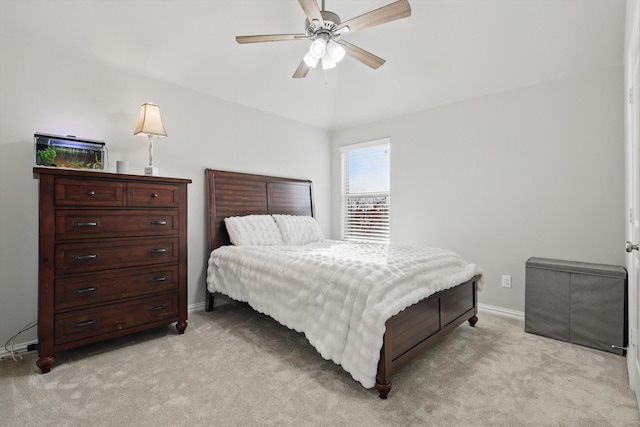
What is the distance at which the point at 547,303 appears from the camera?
2.77m

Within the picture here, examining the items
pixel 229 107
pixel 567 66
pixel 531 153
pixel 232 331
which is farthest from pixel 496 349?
pixel 229 107

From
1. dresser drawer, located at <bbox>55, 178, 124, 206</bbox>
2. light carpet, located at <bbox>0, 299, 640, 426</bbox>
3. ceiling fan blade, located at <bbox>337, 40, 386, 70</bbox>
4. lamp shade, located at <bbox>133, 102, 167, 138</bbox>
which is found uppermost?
ceiling fan blade, located at <bbox>337, 40, 386, 70</bbox>

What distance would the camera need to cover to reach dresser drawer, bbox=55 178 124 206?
2.19 metres

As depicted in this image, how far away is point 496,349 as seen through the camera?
2.51 meters

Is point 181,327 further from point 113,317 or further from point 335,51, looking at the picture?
point 335,51

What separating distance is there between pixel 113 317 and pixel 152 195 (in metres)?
1.00

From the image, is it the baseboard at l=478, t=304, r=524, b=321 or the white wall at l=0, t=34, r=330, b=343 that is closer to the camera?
the white wall at l=0, t=34, r=330, b=343

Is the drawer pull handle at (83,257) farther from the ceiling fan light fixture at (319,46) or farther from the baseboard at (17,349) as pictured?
the ceiling fan light fixture at (319,46)

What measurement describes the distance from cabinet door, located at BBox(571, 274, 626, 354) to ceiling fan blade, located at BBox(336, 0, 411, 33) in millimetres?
2524

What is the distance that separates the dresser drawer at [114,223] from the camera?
222cm

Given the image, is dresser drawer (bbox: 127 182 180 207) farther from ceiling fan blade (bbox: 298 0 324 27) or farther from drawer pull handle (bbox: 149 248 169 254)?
ceiling fan blade (bbox: 298 0 324 27)

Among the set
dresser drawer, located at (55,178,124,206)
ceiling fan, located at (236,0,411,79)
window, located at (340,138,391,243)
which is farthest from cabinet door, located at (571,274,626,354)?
dresser drawer, located at (55,178,124,206)

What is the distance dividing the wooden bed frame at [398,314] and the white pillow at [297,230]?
1.10 feet

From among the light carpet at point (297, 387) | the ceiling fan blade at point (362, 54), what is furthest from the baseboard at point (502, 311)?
the ceiling fan blade at point (362, 54)
